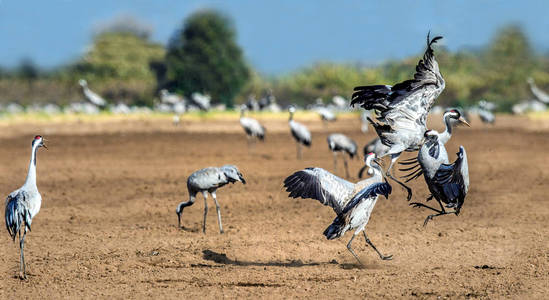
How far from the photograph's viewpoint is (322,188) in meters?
7.95

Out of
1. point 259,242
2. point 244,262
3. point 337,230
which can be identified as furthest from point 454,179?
point 259,242

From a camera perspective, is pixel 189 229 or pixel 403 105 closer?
pixel 403 105

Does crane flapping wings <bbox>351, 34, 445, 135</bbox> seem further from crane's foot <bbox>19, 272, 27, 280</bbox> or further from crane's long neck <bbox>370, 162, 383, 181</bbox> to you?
crane's foot <bbox>19, 272, 27, 280</bbox>

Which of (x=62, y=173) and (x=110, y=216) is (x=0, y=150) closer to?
(x=62, y=173)

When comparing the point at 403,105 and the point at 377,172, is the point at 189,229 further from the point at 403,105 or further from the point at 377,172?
the point at 403,105

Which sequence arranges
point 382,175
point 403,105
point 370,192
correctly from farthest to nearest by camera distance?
point 403,105 < point 382,175 < point 370,192

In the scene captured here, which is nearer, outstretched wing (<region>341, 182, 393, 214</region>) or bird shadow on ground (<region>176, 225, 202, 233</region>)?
outstretched wing (<region>341, 182, 393, 214</region>)

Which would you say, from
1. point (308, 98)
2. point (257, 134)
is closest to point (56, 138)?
point (257, 134)

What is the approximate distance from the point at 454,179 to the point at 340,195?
4.18 feet

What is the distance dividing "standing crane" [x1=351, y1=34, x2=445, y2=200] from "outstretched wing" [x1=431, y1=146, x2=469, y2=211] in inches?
55.3

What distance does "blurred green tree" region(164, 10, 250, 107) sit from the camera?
5050 centimetres

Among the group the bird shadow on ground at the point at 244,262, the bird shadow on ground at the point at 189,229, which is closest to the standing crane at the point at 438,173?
the bird shadow on ground at the point at 244,262

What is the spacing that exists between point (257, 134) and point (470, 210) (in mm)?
10985

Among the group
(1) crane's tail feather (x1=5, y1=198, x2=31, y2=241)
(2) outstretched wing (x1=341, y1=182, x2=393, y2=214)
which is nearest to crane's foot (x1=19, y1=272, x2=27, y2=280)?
(1) crane's tail feather (x1=5, y1=198, x2=31, y2=241)
